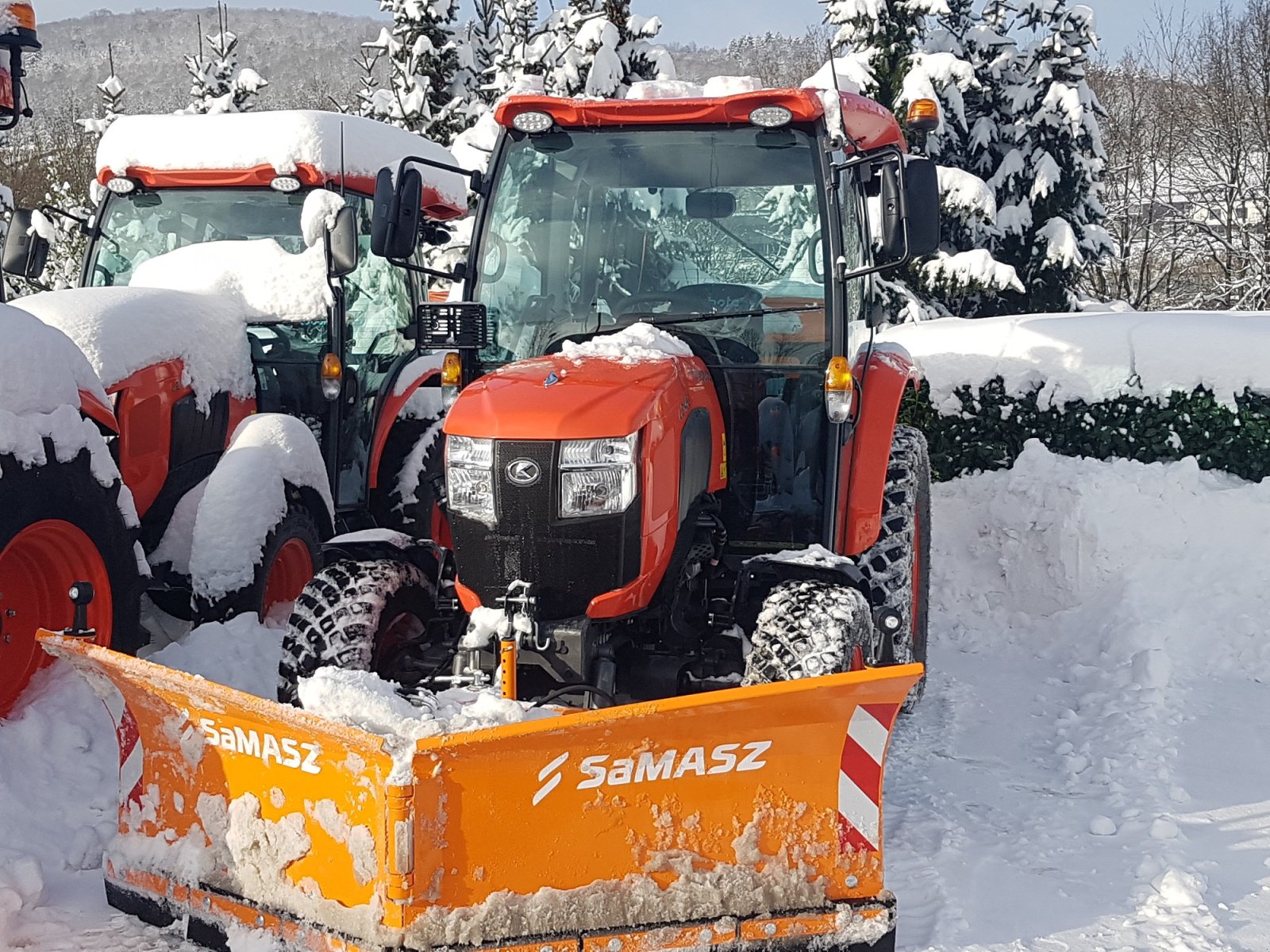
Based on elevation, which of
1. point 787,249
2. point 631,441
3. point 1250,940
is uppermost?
point 787,249

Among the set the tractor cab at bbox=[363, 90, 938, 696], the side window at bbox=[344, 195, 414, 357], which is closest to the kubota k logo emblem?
the tractor cab at bbox=[363, 90, 938, 696]

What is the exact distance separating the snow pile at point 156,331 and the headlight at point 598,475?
2.51 meters

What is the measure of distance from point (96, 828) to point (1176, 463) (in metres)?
6.25

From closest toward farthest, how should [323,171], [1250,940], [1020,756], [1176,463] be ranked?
[1250,940] < [1020,756] < [323,171] < [1176,463]

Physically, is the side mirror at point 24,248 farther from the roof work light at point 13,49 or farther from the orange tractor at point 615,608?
the orange tractor at point 615,608

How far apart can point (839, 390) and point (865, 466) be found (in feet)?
2.03

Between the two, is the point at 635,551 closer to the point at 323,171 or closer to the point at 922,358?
the point at 323,171

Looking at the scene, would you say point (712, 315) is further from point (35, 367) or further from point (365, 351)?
point (365, 351)

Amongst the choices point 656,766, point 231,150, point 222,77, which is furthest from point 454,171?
point 222,77

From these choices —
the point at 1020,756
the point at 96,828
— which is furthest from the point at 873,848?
the point at 96,828

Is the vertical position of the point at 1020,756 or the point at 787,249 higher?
the point at 787,249

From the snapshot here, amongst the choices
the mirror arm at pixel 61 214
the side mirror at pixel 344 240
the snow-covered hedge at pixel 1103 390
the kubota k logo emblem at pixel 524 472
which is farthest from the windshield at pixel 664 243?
the snow-covered hedge at pixel 1103 390

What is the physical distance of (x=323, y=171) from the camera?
6379 mm

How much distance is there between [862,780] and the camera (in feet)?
10.5
